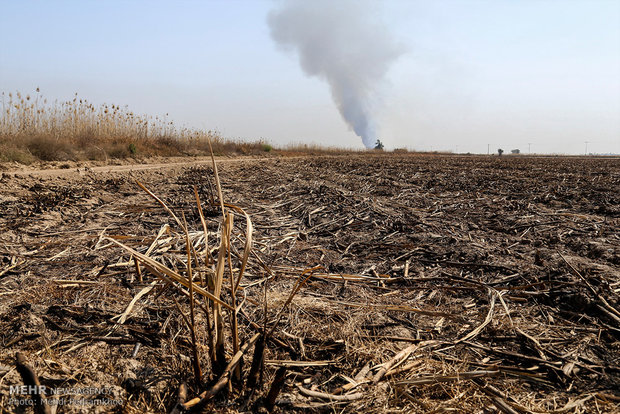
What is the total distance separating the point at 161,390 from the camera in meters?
1.68

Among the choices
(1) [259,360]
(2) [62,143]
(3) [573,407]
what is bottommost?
(3) [573,407]

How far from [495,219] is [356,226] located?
2.05 meters

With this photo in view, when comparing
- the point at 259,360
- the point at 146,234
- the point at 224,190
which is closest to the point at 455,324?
the point at 259,360

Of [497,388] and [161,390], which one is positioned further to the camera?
[497,388]

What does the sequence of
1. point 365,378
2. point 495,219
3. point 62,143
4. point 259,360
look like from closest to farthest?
1. point 259,360
2. point 365,378
3. point 495,219
4. point 62,143

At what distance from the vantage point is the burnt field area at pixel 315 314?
64.7 inches

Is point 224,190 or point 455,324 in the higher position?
point 224,190

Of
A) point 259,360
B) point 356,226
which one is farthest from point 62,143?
point 259,360

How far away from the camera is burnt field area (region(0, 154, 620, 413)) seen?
164 centimetres

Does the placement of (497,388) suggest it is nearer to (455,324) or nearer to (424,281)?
(455,324)

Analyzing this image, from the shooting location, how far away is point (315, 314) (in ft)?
8.13

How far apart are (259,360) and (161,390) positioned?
A: 0.48 metres

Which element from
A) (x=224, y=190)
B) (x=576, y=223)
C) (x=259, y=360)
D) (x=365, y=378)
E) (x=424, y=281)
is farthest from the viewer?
(x=224, y=190)

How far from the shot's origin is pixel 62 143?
12320mm
